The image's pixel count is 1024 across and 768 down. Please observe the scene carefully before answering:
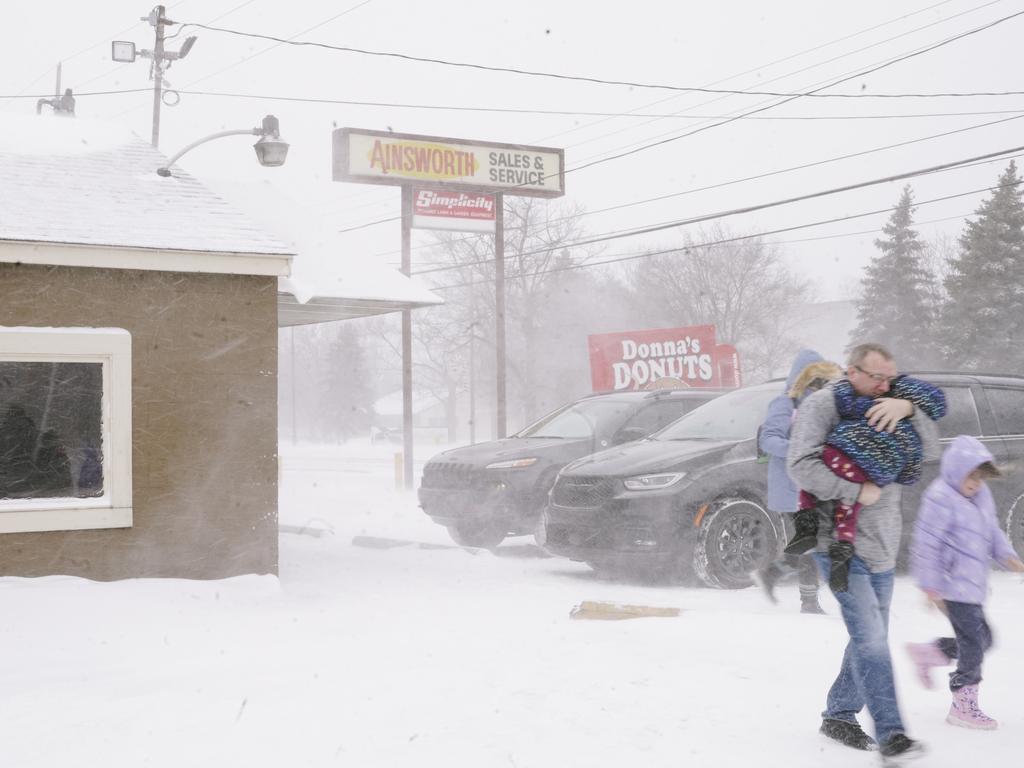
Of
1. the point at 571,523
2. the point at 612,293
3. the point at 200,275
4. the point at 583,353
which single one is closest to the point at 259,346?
the point at 200,275

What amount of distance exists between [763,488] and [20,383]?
580cm

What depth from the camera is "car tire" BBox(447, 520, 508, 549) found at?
37.6 feet

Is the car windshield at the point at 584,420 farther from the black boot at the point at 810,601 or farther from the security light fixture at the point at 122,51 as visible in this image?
the security light fixture at the point at 122,51

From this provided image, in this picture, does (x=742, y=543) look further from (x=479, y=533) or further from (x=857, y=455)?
(x=857, y=455)

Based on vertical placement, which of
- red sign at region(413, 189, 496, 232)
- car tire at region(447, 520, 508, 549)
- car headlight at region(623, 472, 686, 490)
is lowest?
car tire at region(447, 520, 508, 549)

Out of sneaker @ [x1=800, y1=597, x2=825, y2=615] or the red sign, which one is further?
the red sign

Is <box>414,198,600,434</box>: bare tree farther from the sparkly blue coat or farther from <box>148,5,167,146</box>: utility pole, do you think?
the sparkly blue coat

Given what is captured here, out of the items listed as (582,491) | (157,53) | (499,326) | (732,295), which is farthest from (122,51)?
(732,295)

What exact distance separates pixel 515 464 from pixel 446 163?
12700 mm

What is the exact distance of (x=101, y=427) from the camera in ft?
27.2

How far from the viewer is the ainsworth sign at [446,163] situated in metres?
21.9

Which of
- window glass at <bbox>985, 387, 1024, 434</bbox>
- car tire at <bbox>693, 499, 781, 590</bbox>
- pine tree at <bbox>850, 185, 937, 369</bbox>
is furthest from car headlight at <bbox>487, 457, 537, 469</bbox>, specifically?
pine tree at <bbox>850, 185, 937, 369</bbox>

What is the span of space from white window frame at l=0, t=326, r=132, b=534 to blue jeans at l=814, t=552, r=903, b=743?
216 inches

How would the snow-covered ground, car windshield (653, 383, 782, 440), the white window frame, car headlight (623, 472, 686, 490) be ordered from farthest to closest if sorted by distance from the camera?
car windshield (653, 383, 782, 440) → car headlight (623, 472, 686, 490) → the white window frame → the snow-covered ground
